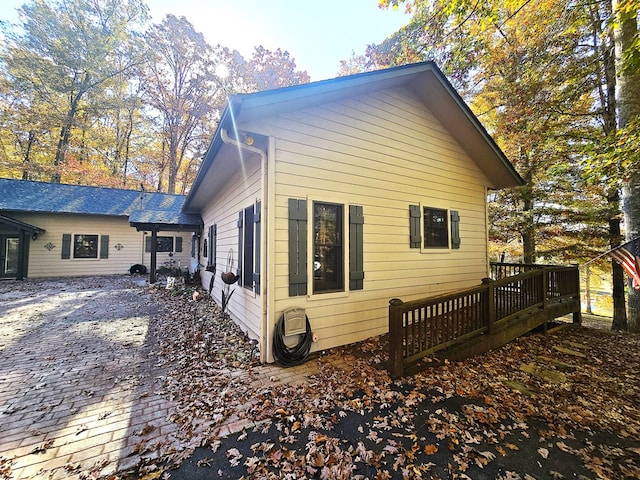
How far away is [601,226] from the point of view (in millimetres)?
7688

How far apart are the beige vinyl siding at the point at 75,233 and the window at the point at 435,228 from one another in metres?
14.9

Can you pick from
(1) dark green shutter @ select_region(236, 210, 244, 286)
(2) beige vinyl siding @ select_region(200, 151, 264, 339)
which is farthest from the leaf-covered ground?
(1) dark green shutter @ select_region(236, 210, 244, 286)

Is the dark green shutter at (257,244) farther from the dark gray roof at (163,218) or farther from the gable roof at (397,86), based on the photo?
the dark gray roof at (163,218)

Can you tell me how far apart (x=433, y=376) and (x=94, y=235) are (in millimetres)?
16412

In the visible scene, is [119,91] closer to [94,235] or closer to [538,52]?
[94,235]

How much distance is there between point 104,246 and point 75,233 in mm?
1304

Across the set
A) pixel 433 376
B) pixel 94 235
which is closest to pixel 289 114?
pixel 433 376

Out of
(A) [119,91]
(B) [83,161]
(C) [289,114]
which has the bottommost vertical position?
(C) [289,114]

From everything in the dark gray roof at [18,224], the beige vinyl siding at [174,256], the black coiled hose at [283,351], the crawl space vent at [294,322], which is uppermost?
the dark gray roof at [18,224]

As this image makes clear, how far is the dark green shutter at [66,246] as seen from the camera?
12469mm

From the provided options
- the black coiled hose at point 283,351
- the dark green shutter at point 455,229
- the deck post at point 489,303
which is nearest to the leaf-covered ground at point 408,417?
the black coiled hose at point 283,351

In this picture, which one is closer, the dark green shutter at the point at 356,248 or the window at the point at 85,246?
the dark green shutter at the point at 356,248

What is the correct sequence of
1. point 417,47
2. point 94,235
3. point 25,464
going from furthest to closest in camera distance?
point 94,235 → point 417,47 → point 25,464

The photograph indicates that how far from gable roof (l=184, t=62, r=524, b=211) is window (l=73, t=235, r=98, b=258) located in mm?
9324
